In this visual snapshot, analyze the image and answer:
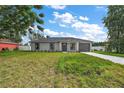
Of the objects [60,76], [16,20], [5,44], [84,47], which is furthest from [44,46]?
[60,76]

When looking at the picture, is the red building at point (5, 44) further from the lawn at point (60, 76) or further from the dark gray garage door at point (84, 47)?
the lawn at point (60, 76)

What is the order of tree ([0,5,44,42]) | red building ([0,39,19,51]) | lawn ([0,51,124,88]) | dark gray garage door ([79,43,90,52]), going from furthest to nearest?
dark gray garage door ([79,43,90,52])
red building ([0,39,19,51])
tree ([0,5,44,42])
lawn ([0,51,124,88])

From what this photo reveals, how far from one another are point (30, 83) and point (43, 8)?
2.80 m

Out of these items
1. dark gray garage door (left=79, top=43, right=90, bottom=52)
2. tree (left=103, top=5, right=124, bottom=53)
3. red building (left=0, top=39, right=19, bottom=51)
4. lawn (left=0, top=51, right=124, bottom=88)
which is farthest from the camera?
dark gray garage door (left=79, top=43, right=90, bottom=52)

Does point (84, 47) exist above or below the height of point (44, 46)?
below

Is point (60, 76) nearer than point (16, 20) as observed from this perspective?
Yes

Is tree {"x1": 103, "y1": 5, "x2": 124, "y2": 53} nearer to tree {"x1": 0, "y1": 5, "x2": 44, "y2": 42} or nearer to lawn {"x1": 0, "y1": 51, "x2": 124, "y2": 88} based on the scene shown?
tree {"x1": 0, "y1": 5, "x2": 44, "y2": 42}

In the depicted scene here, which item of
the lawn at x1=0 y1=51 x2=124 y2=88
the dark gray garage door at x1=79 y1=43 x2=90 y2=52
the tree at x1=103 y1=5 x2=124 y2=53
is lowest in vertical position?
the lawn at x1=0 y1=51 x2=124 y2=88

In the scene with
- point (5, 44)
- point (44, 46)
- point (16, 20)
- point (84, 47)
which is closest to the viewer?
point (16, 20)

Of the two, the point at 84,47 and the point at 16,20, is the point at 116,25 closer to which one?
the point at 16,20

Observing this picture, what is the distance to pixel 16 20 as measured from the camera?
8.80m

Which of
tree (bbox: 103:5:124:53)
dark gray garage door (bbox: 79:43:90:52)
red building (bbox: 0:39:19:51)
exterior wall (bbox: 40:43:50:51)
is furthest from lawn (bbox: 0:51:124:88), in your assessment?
dark gray garage door (bbox: 79:43:90:52)

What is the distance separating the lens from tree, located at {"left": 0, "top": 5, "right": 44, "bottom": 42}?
8055 mm
